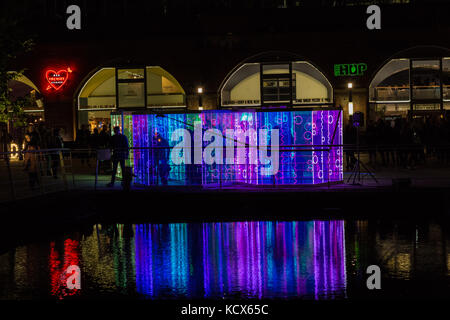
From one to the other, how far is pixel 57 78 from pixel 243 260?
74.2ft

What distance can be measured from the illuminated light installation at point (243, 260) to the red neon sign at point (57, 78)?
56.9ft

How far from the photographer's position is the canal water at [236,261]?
8.98 m

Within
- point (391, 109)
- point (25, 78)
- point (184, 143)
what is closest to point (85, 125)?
point (25, 78)

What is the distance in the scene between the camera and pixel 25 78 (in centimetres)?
3216

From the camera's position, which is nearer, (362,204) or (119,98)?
(362,204)

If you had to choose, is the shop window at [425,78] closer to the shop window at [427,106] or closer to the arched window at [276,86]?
the shop window at [427,106]

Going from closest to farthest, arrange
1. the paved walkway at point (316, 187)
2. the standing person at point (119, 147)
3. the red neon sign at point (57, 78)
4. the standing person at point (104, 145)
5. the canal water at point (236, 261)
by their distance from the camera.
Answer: the canal water at point (236, 261), the paved walkway at point (316, 187), the standing person at point (119, 147), the standing person at point (104, 145), the red neon sign at point (57, 78)

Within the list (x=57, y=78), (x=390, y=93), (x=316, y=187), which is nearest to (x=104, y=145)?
(x=57, y=78)

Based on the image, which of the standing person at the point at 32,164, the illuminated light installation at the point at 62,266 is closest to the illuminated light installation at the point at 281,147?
the standing person at the point at 32,164

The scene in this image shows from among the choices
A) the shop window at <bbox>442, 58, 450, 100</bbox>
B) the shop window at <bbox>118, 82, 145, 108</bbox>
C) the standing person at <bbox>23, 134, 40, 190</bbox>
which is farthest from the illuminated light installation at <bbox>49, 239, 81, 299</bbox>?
the shop window at <bbox>442, 58, 450, 100</bbox>

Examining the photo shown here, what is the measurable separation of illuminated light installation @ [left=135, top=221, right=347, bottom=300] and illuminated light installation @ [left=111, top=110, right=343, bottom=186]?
3.43m
